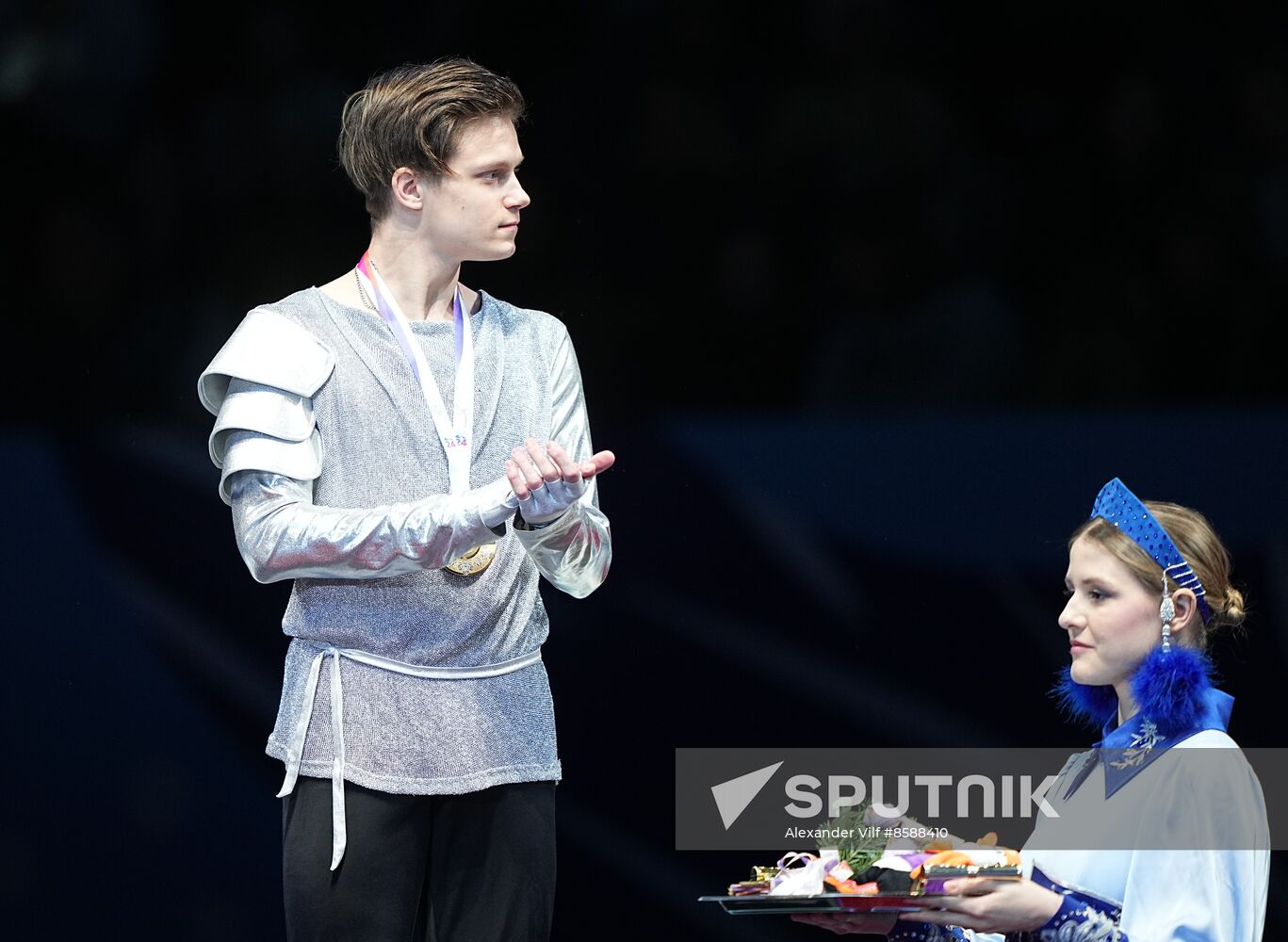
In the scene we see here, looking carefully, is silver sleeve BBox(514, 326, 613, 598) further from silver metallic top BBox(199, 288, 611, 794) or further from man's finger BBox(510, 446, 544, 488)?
man's finger BBox(510, 446, 544, 488)

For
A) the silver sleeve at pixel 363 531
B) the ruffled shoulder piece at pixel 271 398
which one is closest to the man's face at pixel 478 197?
the ruffled shoulder piece at pixel 271 398

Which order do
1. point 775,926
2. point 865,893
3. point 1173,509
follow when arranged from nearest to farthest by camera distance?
point 865,893
point 1173,509
point 775,926

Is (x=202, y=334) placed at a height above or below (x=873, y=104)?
below

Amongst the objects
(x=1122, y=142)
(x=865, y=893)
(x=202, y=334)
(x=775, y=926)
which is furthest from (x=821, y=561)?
(x=865, y=893)

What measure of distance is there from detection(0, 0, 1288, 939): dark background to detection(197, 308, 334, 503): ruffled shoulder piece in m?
1.19

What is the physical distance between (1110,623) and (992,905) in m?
0.44

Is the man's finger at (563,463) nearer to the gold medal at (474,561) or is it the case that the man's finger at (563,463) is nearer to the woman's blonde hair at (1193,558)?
the gold medal at (474,561)

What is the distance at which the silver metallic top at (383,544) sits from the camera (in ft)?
7.47

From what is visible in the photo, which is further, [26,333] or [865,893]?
[26,333]

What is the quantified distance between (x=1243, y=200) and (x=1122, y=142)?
0.93 ft

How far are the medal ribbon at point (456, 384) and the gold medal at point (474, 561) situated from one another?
0.28 feet

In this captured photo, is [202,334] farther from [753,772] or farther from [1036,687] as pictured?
[1036,687]

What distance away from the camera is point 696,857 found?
12.1 ft
